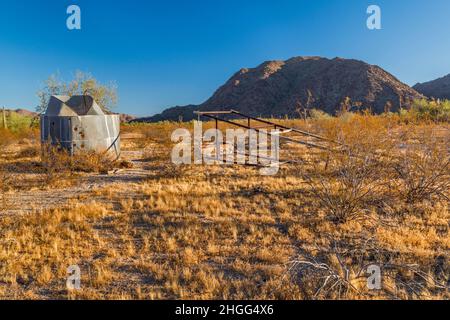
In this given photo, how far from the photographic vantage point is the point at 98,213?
697 centimetres

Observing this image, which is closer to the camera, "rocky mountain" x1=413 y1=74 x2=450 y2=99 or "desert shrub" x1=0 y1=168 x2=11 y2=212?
"desert shrub" x1=0 y1=168 x2=11 y2=212

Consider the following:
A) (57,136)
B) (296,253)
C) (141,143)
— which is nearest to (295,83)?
(141,143)

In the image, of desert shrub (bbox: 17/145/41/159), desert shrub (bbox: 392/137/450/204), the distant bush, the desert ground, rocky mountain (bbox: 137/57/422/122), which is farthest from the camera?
rocky mountain (bbox: 137/57/422/122)

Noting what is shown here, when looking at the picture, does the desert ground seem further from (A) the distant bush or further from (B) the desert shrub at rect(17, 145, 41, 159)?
(B) the desert shrub at rect(17, 145, 41, 159)

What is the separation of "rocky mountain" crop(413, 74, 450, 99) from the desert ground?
82.7m

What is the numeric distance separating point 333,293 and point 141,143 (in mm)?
21222

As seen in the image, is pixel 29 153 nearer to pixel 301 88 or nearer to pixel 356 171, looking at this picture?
pixel 356 171

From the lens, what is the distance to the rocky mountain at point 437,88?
76825 mm

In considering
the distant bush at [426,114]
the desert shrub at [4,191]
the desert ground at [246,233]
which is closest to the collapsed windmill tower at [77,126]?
the desert ground at [246,233]

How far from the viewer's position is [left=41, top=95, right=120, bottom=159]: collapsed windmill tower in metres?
13.0

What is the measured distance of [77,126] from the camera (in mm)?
13016

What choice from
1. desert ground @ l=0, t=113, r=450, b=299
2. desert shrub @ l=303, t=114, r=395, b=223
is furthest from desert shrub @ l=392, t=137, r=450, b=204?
desert shrub @ l=303, t=114, r=395, b=223

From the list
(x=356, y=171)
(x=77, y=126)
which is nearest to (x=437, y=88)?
(x=356, y=171)

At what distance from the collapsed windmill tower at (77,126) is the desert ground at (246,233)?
3.05 meters
